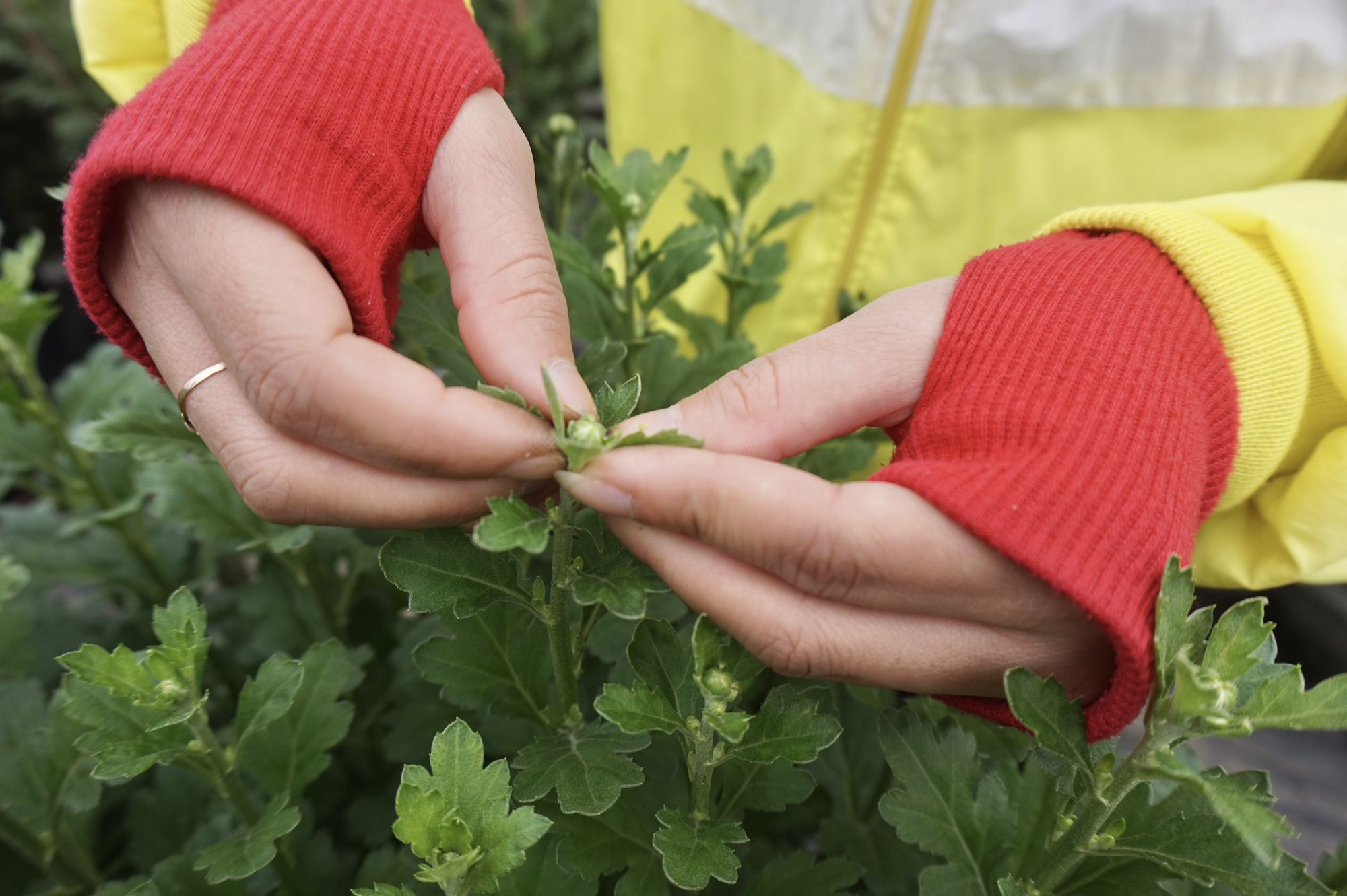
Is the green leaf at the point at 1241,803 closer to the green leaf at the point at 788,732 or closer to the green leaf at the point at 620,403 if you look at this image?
the green leaf at the point at 788,732

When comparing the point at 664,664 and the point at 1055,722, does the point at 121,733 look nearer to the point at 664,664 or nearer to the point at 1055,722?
the point at 664,664

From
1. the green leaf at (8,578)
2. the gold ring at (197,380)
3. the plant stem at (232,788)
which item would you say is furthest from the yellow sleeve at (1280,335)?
the green leaf at (8,578)

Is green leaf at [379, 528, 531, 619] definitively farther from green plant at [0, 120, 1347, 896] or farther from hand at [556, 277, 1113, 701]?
hand at [556, 277, 1113, 701]

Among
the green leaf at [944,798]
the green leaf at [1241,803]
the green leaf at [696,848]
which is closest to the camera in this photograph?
the green leaf at [1241,803]

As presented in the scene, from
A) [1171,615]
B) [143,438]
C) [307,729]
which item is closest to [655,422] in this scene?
[1171,615]

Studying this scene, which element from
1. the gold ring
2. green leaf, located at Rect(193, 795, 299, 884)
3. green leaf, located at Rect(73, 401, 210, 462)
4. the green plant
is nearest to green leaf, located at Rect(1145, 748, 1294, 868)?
the green plant

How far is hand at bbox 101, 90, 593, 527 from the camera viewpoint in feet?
2.11

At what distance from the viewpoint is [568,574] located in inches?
27.3

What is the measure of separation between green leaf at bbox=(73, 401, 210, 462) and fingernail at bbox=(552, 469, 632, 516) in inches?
21.6

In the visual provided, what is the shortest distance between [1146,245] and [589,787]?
2.35 feet

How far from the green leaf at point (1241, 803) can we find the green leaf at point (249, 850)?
67 cm

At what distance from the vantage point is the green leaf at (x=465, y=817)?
60 centimetres

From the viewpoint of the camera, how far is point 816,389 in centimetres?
74

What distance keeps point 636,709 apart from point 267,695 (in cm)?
35
